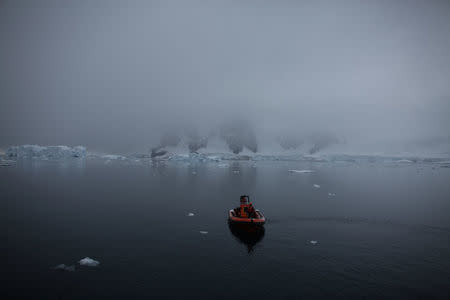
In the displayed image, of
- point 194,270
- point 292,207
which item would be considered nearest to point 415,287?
point 194,270

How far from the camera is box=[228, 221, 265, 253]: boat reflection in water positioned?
2314 cm

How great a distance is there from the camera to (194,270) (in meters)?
17.7

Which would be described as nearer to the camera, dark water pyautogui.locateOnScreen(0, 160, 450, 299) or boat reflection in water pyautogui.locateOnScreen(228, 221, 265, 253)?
dark water pyautogui.locateOnScreen(0, 160, 450, 299)

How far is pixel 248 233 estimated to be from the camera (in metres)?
25.6

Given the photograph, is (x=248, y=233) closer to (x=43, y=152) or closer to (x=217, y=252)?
(x=217, y=252)

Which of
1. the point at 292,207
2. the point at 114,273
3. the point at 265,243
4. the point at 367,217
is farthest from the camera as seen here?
the point at 292,207

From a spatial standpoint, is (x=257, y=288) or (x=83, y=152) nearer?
(x=257, y=288)

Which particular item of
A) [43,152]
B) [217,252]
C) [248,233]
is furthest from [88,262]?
[43,152]

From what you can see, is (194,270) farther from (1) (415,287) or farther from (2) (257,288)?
(1) (415,287)

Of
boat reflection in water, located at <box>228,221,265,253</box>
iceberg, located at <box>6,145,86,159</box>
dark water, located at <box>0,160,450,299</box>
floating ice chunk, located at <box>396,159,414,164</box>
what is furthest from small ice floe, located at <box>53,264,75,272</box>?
floating ice chunk, located at <box>396,159,414,164</box>

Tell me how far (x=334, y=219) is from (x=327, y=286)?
641 inches

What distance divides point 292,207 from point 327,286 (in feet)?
67.8

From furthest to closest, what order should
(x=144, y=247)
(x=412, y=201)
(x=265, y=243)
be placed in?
(x=412, y=201)
(x=265, y=243)
(x=144, y=247)

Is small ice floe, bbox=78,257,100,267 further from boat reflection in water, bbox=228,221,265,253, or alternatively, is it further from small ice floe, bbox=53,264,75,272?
boat reflection in water, bbox=228,221,265,253
